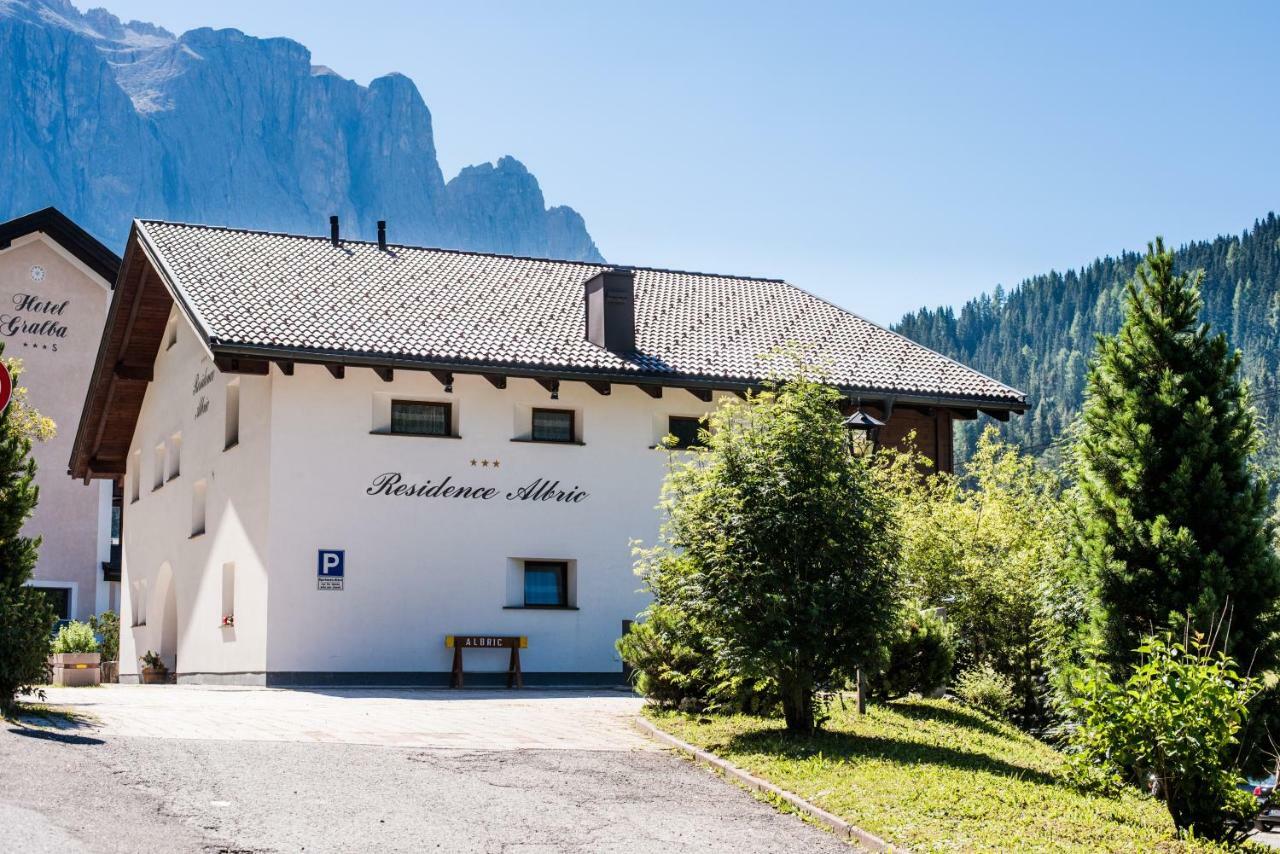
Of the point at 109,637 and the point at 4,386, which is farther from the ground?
the point at 4,386

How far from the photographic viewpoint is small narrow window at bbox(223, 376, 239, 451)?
25.8m

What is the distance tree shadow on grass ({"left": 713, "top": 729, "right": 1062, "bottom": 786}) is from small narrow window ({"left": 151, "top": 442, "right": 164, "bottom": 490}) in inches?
806

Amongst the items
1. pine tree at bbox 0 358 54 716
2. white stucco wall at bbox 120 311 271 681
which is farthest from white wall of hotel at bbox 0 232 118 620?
pine tree at bbox 0 358 54 716

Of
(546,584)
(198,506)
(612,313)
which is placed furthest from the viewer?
(198,506)

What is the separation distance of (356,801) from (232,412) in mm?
16308

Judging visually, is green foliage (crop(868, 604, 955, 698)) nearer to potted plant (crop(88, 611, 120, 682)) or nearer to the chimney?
the chimney

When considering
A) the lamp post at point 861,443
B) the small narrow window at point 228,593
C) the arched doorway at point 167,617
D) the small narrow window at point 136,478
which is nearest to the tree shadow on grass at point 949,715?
the lamp post at point 861,443

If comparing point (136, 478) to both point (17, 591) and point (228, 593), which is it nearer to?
point (228, 593)

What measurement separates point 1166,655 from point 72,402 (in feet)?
122

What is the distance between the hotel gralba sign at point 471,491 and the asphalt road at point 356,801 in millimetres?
10411

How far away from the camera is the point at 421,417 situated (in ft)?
79.6

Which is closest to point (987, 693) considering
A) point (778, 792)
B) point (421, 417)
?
point (778, 792)

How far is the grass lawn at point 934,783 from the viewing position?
10148 millimetres

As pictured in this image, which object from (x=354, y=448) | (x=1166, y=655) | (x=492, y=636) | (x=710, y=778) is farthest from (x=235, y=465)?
(x=1166, y=655)
